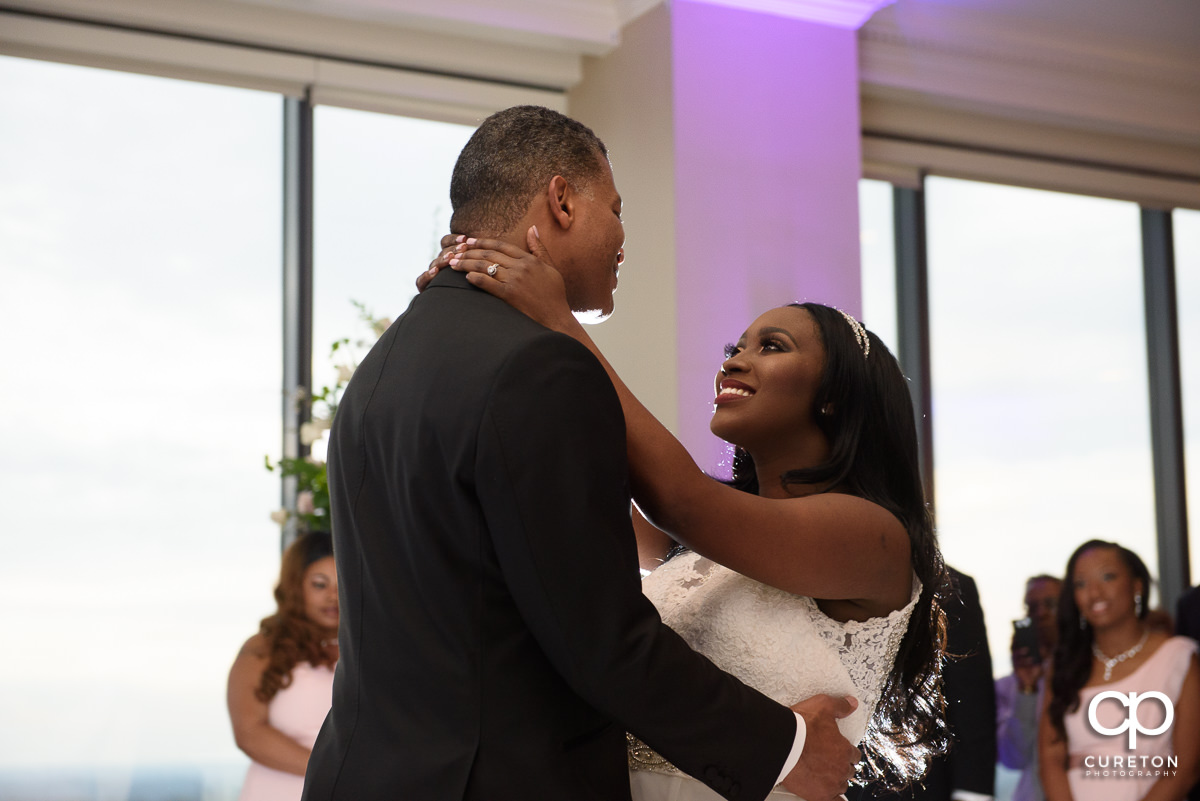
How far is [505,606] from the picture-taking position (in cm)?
160

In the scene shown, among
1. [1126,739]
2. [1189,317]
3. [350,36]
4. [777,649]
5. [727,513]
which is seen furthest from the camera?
[1189,317]

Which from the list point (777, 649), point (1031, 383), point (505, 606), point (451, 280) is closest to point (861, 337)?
point (777, 649)

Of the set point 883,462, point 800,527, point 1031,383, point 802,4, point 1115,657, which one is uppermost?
point 802,4

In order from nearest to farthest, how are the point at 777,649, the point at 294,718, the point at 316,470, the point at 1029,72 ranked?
the point at 777,649 < the point at 294,718 < the point at 316,470 < the point at 1029,72

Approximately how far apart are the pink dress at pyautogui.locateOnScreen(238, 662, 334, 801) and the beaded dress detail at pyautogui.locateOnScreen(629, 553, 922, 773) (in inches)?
91.1

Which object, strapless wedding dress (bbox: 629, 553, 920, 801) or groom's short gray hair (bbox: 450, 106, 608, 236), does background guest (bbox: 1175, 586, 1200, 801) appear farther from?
groom's short gray hair (bbox: 450, 106, 608, 236)

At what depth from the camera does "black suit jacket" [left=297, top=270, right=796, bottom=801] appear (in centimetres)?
154

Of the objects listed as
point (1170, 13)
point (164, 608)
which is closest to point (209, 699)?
point (164, 608)

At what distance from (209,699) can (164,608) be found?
16.4 inches

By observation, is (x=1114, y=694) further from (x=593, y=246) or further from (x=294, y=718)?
(x=593, y=246)

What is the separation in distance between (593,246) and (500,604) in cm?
58

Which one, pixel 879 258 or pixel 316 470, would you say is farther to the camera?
pixel 879 258

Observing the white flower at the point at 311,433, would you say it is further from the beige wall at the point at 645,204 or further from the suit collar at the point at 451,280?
the suit collar at the point at 451,280

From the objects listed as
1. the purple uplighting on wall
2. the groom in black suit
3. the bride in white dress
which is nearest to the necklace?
the purple uplighting on wall
